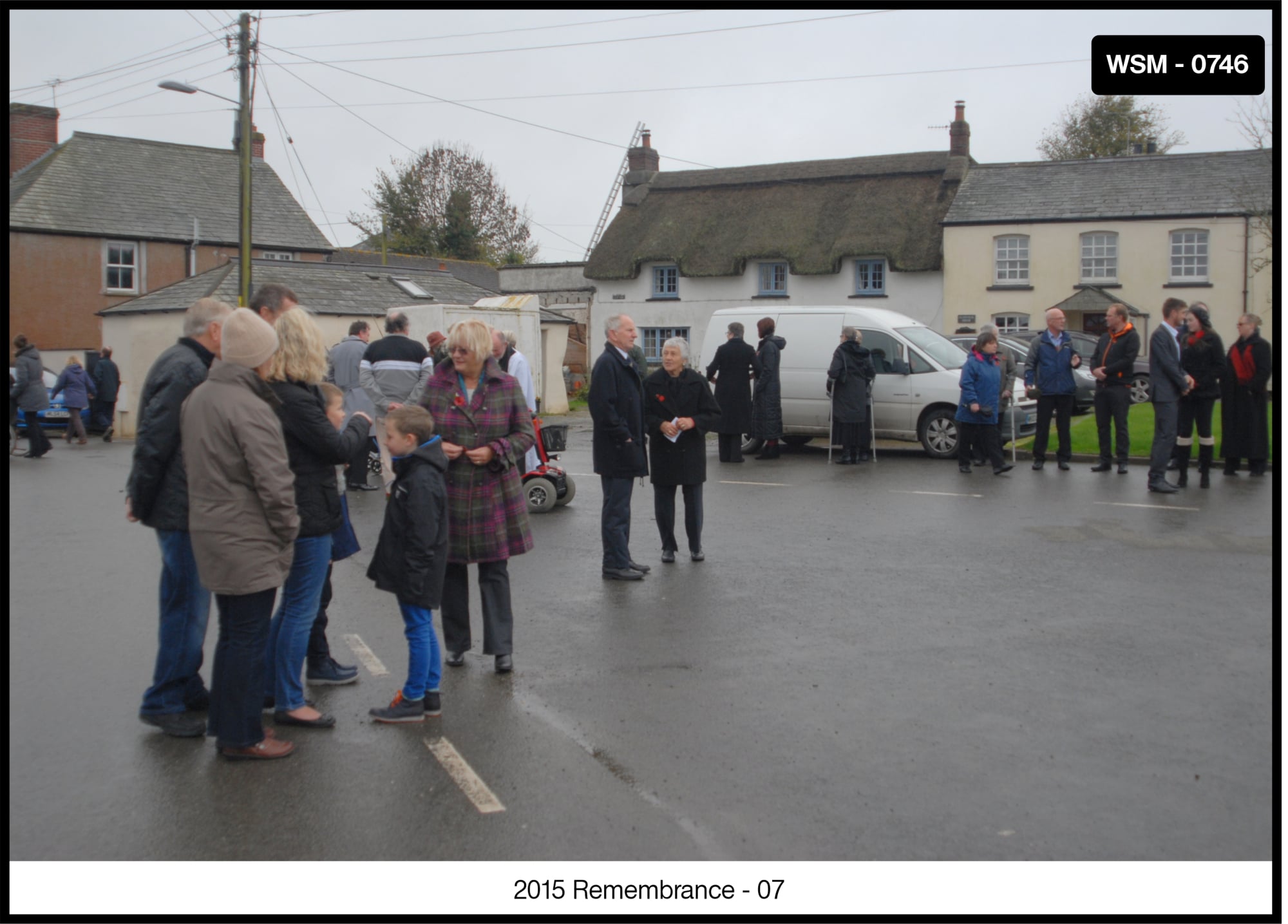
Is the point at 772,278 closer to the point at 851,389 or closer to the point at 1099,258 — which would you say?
the point at 1099,258

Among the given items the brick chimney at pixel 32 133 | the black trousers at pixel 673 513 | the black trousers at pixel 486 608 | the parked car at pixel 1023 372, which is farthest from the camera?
the brick chimney at pixel 32 133

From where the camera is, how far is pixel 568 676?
6652mm

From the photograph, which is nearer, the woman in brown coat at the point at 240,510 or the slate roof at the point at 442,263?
the woman in brown coat at the point at 240,510

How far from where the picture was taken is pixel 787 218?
142 ft

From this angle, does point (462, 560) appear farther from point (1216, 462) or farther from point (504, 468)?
point (1216, 462)

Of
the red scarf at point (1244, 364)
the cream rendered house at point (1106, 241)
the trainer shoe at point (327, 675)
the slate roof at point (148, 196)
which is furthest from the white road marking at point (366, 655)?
the cream rendered house at point (1106, 241)

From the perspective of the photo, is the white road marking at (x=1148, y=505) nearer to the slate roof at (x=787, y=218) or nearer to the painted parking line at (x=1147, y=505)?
the painted parking line at (x=1147, y=505)

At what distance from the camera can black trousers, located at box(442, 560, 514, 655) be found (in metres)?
6.69

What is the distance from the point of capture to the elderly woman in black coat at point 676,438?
32.0 feet

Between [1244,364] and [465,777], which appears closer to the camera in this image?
[465,777]

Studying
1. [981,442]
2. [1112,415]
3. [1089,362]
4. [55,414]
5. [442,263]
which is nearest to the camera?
[1112,415]

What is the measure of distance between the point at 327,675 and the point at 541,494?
6180 mm

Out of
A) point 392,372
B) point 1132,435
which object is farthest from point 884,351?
point 392,372

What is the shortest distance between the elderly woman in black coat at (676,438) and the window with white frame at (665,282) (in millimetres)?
35345
